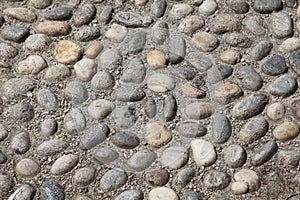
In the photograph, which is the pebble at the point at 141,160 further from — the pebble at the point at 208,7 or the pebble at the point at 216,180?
the pebble at the point at 208,7

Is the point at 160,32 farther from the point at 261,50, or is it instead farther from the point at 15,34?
the point at 15,34

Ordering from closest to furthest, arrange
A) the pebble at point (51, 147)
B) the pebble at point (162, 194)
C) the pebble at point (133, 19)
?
the pebble at point (162, 194), the pebble at point (51, 147), the pebble at point (133, 19)

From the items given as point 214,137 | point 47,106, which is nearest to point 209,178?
point 214,137

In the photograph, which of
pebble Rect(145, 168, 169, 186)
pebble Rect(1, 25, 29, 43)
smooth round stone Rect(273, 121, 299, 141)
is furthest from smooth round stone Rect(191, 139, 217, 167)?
pebble Rect(1, 25, 29, 43)

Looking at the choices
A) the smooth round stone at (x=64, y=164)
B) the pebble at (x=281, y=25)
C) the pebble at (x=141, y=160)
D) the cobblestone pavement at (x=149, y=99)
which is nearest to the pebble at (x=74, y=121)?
the cobblestone pavement at (x=149, y=99)

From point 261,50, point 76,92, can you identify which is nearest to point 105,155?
point 76,92
